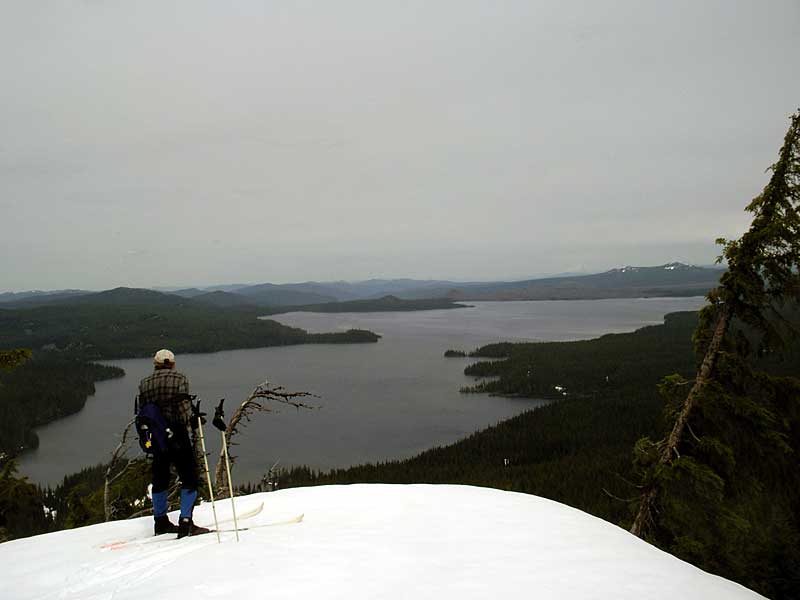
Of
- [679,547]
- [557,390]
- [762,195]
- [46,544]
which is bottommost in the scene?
[557,390]

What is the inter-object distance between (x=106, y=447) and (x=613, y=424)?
65978mm

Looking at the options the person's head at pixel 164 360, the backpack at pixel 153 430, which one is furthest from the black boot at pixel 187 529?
the person's head at pixel 164 360

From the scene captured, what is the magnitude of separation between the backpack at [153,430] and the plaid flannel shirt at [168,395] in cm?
7

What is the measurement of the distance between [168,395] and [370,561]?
3045mm

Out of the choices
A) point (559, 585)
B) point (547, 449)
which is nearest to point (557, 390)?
point (547, 449)

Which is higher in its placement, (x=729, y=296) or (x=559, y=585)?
(x=729, y=296)

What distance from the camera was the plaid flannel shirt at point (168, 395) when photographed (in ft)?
18.7

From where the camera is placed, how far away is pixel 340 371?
376 feet

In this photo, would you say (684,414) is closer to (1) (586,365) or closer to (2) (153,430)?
(2) (153,430)

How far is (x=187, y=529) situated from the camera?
5.66m

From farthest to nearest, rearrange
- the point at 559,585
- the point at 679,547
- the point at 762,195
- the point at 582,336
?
the point at 582,336, the point at 679,547, the point at 762,195, the point at 559,585

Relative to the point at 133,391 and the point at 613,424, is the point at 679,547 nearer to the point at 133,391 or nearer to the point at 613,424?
the point at 613,424

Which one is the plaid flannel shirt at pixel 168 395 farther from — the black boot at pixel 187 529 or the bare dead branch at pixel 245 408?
the bare dead branch at pixel 245 408

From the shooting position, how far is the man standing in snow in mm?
5703
